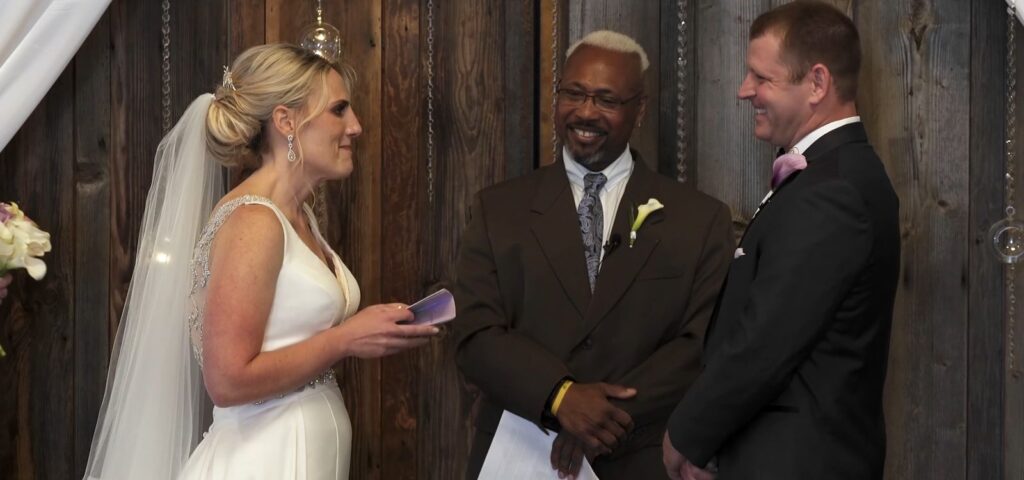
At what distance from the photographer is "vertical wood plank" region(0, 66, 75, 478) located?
368cm

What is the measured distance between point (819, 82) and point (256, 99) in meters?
1.27

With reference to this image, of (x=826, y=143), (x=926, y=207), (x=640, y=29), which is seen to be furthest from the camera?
(x=640, y=29)

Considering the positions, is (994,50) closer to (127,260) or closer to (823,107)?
(823,107)

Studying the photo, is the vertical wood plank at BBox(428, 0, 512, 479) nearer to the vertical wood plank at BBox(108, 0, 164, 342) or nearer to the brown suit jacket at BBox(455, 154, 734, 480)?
the brown suit jacket at BBox(455, 154, 734, 480)

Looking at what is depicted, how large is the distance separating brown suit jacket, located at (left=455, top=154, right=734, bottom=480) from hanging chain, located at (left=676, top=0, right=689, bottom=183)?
44 centimetres

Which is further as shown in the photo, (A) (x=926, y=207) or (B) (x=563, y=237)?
(A) (x=926, y=207)

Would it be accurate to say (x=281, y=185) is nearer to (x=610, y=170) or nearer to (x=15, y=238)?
(x=15, y=238)

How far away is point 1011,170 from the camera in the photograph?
3.51m

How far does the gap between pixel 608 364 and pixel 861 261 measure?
2.89 feet

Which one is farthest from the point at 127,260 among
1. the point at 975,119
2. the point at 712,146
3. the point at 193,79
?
the point at 975,119

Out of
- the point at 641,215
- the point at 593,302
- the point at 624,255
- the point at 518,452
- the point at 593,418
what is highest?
the point at 641,215

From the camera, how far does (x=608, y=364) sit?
317 cm

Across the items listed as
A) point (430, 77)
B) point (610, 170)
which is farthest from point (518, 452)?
point (430, 77)

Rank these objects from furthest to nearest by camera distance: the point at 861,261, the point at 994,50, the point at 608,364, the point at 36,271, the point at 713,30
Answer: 1. the point at 713,30
2. the point at 994,50
3. the point at 608,364
4. the point at 36,271
5. the point at 861,261
